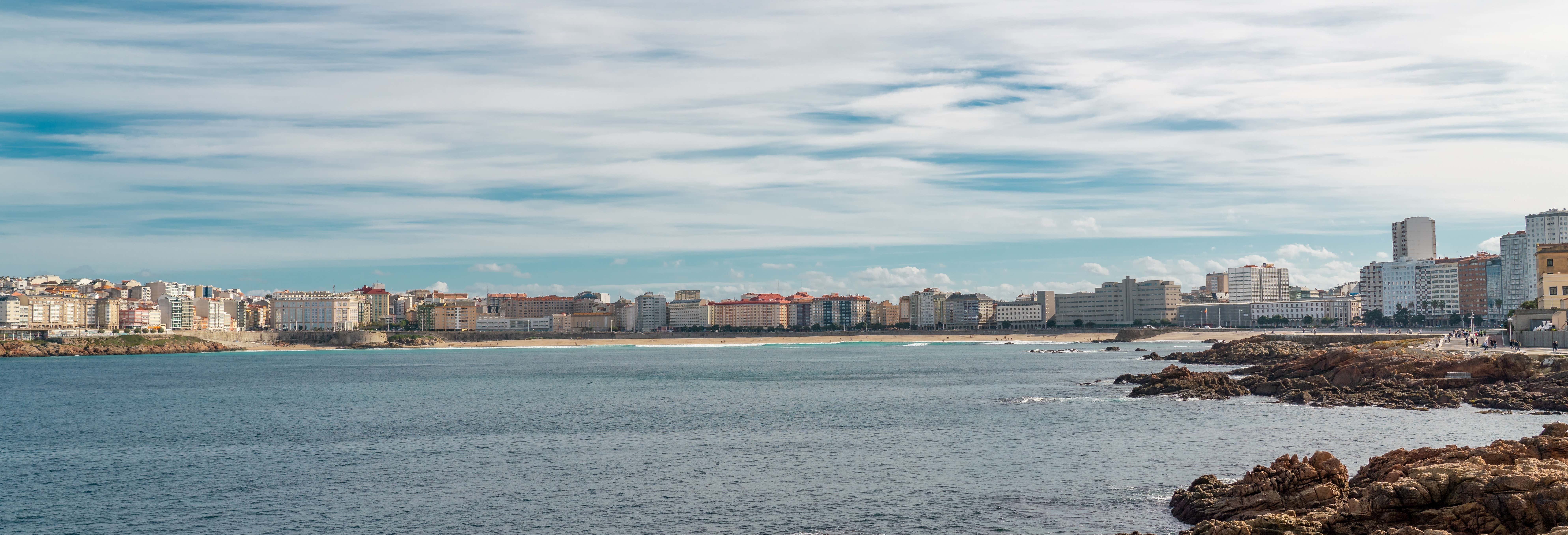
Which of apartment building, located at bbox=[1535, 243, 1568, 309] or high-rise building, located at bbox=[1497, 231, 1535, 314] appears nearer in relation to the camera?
apartment building, located at bbox=[1535, 243, 1568, 309]

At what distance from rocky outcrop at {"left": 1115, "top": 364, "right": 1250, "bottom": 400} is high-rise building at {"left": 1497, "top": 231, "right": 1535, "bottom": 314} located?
124 m

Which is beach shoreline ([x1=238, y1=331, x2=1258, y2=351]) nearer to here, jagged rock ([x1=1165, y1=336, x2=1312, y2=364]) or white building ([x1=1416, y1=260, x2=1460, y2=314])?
white building ([x1=1416, y1=260, x2=1460, y2=314])

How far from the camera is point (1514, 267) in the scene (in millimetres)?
153750

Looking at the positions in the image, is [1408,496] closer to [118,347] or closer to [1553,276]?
[1553,276]

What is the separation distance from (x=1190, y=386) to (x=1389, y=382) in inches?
275

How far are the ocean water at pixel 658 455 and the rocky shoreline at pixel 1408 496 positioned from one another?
183 cm

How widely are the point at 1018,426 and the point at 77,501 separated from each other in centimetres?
2347

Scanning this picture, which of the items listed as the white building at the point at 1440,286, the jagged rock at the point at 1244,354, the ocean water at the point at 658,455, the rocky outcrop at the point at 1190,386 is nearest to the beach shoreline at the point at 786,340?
the white building at the point at 1440,286

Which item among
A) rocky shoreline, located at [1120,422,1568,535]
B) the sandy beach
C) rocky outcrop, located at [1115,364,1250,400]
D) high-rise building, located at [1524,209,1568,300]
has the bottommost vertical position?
the sandy beach

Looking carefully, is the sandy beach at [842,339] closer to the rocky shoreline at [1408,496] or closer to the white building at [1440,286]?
the white building at [1440,286]

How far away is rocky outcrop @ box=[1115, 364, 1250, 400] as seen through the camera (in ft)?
137

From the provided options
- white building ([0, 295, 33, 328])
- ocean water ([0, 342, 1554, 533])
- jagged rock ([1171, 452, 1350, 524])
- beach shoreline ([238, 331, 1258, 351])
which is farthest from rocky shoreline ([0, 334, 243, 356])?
jagged rock ([1171, 452, 1350, 524])

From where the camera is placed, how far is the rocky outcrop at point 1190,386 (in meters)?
41.9

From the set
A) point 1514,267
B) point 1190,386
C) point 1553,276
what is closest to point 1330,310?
point 1514,267
